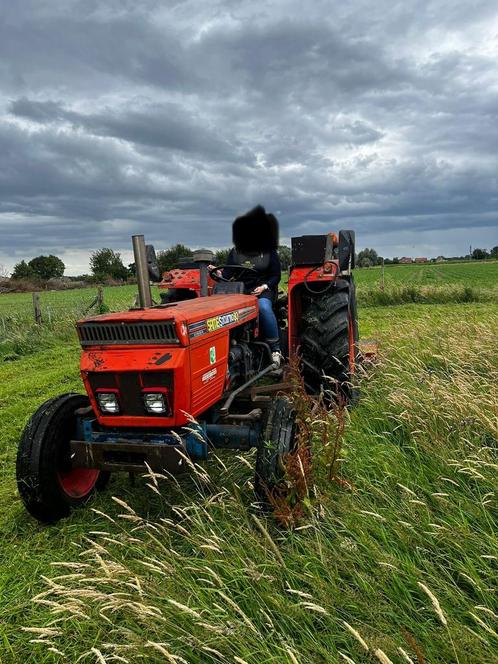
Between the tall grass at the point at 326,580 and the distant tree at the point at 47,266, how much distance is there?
2637 inches

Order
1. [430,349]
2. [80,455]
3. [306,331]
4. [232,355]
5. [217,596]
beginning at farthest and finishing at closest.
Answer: [430,349], [306,331], [232,355], [80,455], [217,596]

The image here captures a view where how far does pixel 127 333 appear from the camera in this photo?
2744mm

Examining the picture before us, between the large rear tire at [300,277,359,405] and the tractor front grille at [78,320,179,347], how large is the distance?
2.01 m

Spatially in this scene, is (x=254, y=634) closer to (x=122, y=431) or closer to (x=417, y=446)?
(x=122, y=431)

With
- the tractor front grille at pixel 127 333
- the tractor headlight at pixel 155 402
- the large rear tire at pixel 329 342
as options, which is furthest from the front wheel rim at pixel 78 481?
the large rear tire at pixel 329 342

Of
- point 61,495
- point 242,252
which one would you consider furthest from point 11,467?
point 242,252

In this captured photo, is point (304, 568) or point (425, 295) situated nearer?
point (304, 568)

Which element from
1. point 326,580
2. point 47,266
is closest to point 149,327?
point 326,580

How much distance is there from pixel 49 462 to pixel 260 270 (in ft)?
8.27

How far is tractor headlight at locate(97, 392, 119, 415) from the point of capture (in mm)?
2783

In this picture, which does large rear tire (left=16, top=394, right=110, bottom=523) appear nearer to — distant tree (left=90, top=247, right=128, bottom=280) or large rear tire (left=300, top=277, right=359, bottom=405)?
large rear tire (left=300, top=277, right=359, bottom=405)

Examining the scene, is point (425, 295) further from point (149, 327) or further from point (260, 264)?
point (149, 327)

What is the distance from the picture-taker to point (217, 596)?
80.7 inches

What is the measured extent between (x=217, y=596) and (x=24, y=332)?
1022 centimetres
